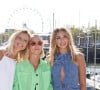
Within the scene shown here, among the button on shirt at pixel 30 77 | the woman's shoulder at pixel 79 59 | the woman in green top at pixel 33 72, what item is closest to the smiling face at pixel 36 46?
the woman in green top at pixel 33 72

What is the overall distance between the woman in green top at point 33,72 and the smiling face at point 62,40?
280 mm

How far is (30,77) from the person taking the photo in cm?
→ 572

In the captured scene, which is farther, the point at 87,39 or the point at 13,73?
the point at 87,39

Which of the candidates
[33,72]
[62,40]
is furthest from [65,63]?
[33,72]

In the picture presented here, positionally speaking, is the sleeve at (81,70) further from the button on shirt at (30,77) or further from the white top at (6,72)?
the white top at (6,72)

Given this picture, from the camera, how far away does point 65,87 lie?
5.80 metres

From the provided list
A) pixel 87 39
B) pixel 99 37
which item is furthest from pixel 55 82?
pixel 99 37

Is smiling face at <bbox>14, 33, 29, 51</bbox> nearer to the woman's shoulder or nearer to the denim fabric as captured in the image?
the denim fabric

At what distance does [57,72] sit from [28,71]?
42 centimetres

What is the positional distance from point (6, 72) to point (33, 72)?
Answer: 396mm

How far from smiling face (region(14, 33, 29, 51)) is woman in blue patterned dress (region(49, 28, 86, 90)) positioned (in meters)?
0.41

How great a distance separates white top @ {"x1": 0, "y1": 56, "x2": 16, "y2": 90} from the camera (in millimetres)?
5562

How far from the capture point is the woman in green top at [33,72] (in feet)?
18.7

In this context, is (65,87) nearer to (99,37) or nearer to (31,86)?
(31,86)
